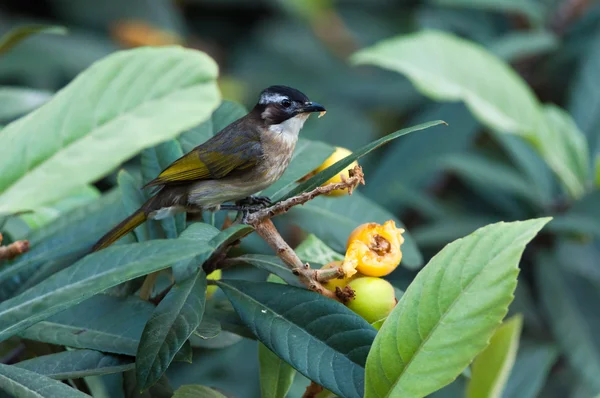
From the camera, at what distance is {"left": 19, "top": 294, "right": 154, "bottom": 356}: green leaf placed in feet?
4.18

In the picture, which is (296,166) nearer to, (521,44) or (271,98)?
(271,98)

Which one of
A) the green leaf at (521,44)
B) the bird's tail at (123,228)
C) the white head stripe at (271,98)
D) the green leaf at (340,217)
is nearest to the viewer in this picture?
the bird's tail at (123,228)

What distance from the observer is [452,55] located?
248cm

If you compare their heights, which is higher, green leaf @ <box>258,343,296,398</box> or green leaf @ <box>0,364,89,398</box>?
green leaf @ <box>0,364,89,398</box>

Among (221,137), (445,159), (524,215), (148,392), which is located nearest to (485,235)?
(148,392)

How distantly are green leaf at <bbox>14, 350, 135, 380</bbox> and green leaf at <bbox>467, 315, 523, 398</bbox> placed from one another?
2.12 ft

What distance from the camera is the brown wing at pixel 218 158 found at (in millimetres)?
1618

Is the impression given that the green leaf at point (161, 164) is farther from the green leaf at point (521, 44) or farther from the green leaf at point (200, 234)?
the green leaf at point (521, 44)

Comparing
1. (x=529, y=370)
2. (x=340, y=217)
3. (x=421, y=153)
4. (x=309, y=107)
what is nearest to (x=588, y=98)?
(x=421, y=153)

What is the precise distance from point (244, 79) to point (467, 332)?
3.75 meters

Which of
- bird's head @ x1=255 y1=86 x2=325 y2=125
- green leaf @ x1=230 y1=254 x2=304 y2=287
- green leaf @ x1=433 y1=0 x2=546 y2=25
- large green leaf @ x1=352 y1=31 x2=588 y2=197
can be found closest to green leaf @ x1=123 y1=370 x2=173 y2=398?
green leaf @ x1=230 y1=254 x2=304 y2=287

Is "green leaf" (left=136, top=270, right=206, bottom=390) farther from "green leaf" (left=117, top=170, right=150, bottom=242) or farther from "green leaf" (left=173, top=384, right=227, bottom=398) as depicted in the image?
"green leaf" (left=117, top=170, right=150, bottom=242)

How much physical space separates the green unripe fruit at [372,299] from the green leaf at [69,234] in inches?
22.3

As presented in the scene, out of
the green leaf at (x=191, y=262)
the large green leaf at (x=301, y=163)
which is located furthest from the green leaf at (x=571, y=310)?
the green leaf at (x=191, y=262)
